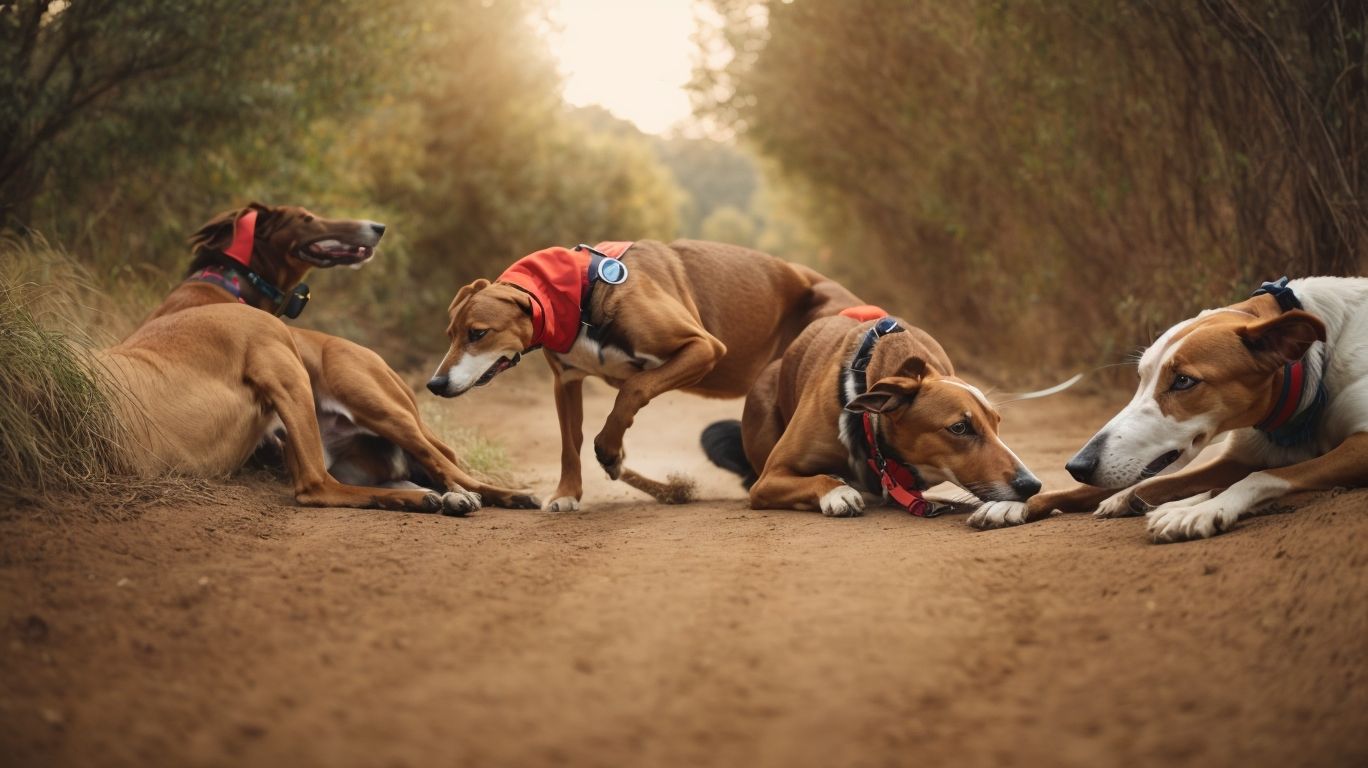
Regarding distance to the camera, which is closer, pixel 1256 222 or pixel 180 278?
pixel 1256 222

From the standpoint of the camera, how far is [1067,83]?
7.68 m

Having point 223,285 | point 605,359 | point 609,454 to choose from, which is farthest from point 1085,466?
point 223,285

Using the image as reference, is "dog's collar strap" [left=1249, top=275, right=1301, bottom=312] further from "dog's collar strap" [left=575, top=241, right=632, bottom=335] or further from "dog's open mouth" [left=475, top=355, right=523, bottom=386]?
"dog's open mouth" [left=475, top=355, right=523, bottom=386]

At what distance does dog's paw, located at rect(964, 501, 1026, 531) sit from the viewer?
4047mm

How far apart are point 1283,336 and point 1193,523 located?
2.32ft

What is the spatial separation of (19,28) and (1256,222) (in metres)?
7.25

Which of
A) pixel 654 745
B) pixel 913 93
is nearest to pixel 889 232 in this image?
pixel 913 93

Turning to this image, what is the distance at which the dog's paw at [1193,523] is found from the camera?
130 inches

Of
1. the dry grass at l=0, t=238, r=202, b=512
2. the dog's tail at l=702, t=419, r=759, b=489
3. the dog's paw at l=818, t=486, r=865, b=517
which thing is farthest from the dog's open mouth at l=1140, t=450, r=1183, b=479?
the dry grass at l=0, t=238, r=202, b=512

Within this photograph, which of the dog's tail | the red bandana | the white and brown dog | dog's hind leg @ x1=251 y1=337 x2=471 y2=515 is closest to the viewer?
the white and brown dog

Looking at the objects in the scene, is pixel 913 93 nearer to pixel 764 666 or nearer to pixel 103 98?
pixel 103 98

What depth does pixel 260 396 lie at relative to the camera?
4703 mm

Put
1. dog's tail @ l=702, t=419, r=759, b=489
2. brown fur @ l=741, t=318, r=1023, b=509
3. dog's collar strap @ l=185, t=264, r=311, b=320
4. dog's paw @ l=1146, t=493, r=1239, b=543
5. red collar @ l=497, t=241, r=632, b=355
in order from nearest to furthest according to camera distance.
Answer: dog's paw @ l=1146, t=493, r=1239, b=543
brown fur @ l=741, t=318, r=1023, b=509
red collar @ l=497, t=241, r=632, b=355
dog's collar strap @ l=185, t=264, r=311, b=320
dog's tail @ l=702, t=419, r=759, b=489

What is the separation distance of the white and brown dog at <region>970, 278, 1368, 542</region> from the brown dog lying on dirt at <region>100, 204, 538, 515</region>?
8.90 feet
